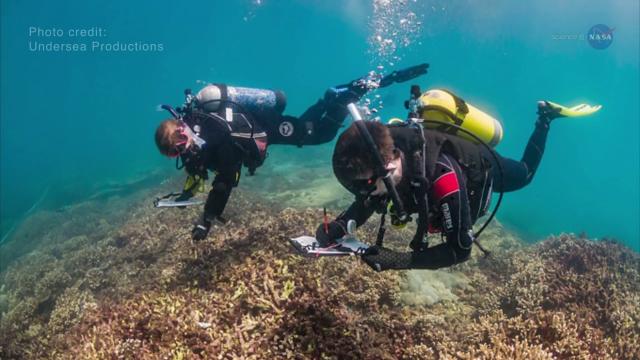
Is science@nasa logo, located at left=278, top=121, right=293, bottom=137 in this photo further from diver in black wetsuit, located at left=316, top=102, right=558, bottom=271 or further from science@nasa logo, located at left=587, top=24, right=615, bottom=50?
science@nasa logo, located at left=587, top=24, right=615, bottom=50

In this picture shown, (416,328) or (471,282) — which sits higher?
(416,328)

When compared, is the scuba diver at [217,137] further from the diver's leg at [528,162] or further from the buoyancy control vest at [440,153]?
the diver's leg at [528,162]

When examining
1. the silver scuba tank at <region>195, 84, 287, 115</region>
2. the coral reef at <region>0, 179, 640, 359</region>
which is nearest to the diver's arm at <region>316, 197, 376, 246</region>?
the coral reef at <region>0, 179, 640, 359</region>

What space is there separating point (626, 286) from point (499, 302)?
349 centimetres

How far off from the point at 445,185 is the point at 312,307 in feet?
7.44

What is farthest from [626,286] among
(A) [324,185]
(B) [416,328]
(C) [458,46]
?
(C) [458,46]

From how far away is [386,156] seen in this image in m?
3.22

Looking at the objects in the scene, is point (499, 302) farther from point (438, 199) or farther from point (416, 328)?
point (438, 199)

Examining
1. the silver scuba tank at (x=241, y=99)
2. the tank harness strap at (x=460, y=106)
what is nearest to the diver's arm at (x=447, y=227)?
the tank harness strap at (x=460, y=106)

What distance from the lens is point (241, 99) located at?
7367mm

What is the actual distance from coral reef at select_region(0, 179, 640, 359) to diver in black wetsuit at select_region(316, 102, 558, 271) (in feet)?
4.83

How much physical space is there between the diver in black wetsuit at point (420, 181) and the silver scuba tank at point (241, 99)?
397 cm

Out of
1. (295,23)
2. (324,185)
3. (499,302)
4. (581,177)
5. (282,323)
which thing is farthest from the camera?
(295,23)

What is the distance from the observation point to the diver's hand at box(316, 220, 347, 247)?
416 centimetres
